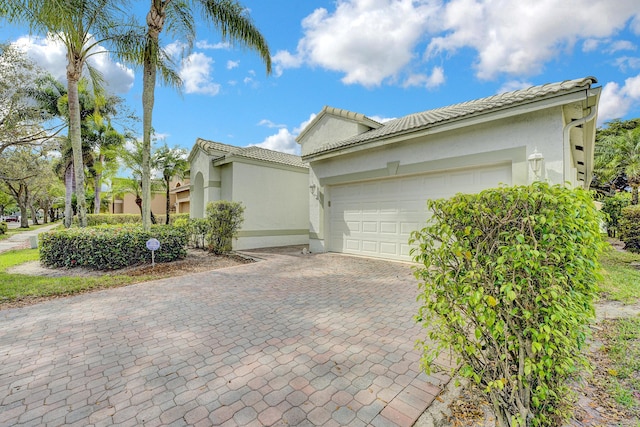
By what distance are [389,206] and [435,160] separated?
2055mm

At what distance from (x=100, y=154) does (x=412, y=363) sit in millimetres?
27421

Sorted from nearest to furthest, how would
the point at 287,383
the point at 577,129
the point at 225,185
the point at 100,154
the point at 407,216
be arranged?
1. the point at 287,383
2. the point at 577,129
3. the point at 407,216
4. the point at 225,185
5. the point at 100,154

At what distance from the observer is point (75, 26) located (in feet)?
26.7

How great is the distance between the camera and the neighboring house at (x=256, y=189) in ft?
42.3

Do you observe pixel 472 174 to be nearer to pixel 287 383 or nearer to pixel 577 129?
pixel 577 129

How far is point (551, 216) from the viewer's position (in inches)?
68.9

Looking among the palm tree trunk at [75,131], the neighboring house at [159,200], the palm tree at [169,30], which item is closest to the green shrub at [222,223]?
the palm tree at [169,30]

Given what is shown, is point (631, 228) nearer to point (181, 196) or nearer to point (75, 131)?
point (75, 131)

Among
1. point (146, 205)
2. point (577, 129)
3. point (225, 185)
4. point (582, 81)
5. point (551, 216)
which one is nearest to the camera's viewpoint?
point (551, 216)

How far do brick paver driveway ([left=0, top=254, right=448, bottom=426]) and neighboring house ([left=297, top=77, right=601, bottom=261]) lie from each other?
3.79 metres

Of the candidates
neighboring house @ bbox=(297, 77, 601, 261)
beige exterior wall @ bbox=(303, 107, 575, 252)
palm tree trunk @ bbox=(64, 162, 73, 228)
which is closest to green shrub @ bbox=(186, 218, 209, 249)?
neighboring house @ bbox=(297, 77, 601, 261)

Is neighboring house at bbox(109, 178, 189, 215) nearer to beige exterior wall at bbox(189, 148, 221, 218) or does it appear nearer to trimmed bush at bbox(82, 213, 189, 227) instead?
trimmed bush at bbox(82, 213, 189, 227)

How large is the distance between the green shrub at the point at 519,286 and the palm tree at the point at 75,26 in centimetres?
1045

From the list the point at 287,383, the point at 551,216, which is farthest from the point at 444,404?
the point at 551,216
